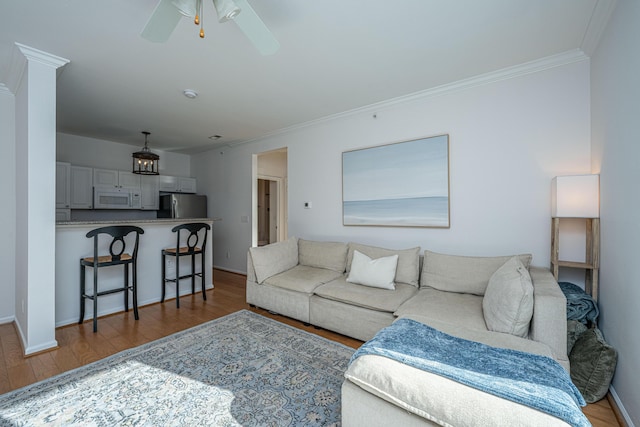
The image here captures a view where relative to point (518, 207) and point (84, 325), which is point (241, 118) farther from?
point (518, 207)

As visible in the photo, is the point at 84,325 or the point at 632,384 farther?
the point at 84,325

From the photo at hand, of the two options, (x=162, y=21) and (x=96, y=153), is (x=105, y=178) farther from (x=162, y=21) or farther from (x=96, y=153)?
(x=162, y=21)

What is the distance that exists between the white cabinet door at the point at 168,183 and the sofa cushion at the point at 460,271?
5316 millimetres

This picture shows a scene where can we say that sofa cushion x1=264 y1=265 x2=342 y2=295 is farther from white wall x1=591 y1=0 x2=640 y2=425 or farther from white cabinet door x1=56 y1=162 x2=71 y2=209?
white cabinet door x1=56 y1=162 x2=71 y2=209

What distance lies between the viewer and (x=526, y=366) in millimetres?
1286

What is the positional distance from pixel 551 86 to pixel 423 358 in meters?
2.68

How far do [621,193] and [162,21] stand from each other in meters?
2.98

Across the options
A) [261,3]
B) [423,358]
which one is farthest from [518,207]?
[261,3]

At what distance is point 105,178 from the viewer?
16.2 ft

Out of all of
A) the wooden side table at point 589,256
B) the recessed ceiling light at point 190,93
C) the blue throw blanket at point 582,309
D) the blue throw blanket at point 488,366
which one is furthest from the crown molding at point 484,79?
the blue throw blanket at point 488,366

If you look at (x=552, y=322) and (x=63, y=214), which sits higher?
(x=63, y=214)

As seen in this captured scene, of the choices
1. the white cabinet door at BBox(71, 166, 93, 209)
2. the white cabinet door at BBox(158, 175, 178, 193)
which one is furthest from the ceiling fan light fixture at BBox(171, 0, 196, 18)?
the white cabinet door at BBox(158, 175, 178, 193)

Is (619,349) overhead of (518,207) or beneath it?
beneath

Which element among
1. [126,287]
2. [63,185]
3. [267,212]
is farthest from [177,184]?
[126,287]
